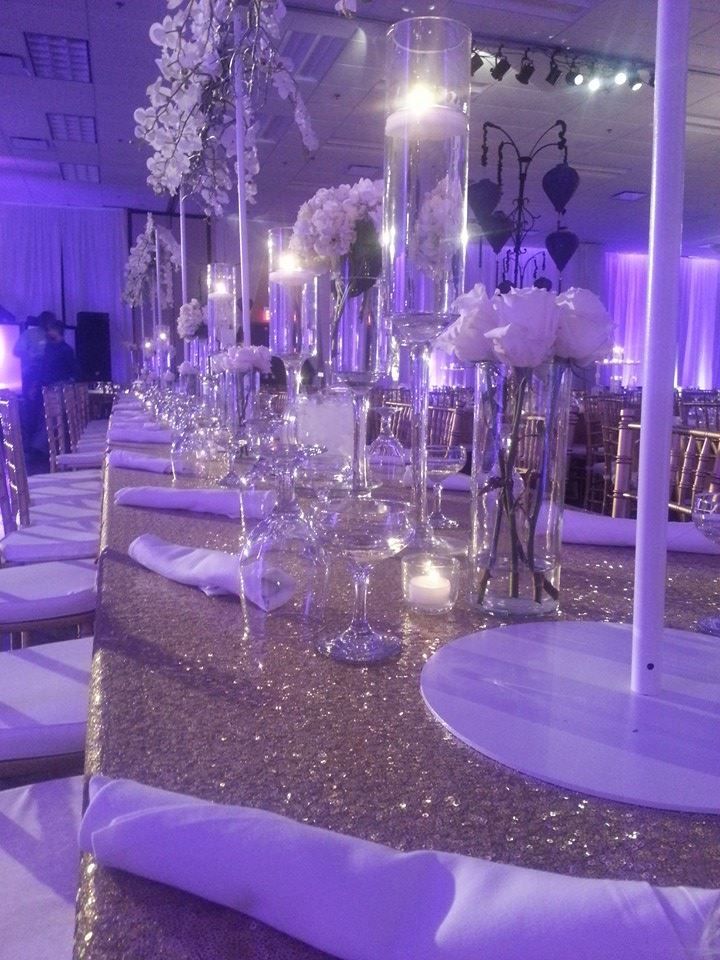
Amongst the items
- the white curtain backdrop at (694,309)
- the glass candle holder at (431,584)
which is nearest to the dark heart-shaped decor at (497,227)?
the glass candle holder at (431,584)

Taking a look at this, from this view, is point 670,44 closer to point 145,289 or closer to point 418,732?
point 418,732

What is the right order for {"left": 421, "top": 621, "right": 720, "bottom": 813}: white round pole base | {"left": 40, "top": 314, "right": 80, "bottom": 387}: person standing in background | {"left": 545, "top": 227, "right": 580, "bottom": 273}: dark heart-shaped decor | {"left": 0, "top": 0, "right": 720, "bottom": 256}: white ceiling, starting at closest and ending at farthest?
{"left": 421, "top": 621, "right": 720, "bottom": 813}: white round pole base < {"left": 0, "top": 0, "right": 720, "bottom": 256}: white ceiling < {"left": 545, "top": 227, "right": 580, "bottom": 273}: dark heart-shaped decor < {"left": 40, "top": 314, "right": 80, "bottom": 387}: person standing in background

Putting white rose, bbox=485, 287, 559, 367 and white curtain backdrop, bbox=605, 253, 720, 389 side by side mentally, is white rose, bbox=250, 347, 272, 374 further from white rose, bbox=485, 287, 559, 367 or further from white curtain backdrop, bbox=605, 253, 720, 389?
white curtain backdrop, bbox=605, 253, 720, 389

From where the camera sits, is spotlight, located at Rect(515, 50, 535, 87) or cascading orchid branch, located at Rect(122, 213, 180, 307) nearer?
spotlight, located at Rect(515, 50, 535, 87)

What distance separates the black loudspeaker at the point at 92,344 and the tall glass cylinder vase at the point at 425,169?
37.0ft

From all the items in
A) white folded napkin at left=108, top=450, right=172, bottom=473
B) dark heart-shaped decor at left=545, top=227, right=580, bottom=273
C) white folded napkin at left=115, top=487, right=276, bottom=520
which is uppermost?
dark heart-shaped decor at left=545, top=227, right=580, bottom=273

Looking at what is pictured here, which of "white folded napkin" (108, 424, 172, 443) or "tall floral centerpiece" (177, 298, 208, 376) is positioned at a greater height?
"tall floral centerpiece" (177, 298, 208, 376)

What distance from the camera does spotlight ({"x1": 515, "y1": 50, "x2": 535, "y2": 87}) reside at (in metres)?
5.80

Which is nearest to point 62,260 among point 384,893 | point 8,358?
point 8,358

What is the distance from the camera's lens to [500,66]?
5.73 metres

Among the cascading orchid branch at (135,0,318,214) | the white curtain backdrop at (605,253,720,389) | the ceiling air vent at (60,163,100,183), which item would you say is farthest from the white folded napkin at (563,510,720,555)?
the white curtain backdrop at (605,253,720,389)

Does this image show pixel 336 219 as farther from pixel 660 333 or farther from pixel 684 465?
pixel 684 465

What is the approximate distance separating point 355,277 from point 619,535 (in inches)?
25.5

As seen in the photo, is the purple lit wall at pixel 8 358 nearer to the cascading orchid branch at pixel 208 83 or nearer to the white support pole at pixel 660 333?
the cascading orchid branch at pixel 208 83
